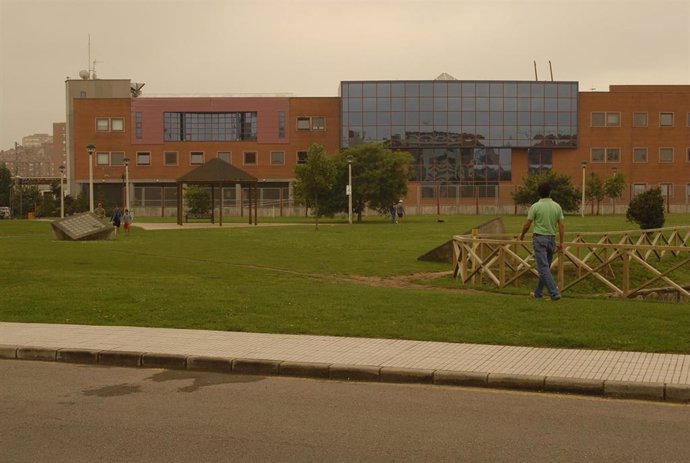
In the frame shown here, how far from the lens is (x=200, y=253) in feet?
93.8

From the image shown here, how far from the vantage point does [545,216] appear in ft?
44.6

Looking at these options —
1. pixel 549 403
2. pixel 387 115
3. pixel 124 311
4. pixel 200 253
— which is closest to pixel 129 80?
pixel 387 115

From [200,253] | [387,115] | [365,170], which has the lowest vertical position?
[200,253]

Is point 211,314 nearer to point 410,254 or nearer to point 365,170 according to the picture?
point 410,254

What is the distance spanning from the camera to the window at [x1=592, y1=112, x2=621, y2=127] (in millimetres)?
90188

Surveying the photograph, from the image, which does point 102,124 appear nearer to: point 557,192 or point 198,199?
point 198,199

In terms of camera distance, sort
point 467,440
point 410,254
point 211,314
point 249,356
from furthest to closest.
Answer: point 410,254, point 211,314, point 249,356, point 467,440

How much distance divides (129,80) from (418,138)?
41210mm

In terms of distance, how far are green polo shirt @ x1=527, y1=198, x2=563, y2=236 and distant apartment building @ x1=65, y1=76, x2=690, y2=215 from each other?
7253cm

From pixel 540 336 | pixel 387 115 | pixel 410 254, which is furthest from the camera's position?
pixel 387 115

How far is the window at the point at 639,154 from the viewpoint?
297 feet

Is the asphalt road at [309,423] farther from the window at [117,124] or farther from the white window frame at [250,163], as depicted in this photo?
the window at [117,124]

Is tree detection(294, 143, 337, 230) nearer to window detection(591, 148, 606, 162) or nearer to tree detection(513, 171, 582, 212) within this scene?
tree detection(513, 171, 582, 212)

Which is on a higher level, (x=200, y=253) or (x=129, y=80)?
(x=129, y=80)
